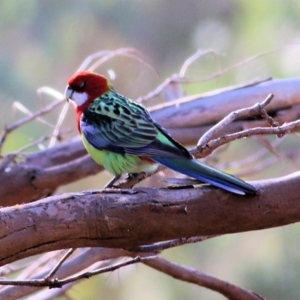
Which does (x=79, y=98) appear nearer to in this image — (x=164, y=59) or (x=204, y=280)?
(x=204, y=280)

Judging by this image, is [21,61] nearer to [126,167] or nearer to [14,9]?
[14,9]

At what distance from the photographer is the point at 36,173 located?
2.10 meters

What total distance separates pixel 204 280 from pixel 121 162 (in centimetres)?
43

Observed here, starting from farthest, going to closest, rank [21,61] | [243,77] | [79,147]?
[21,61] < [243,77] < [79,147]

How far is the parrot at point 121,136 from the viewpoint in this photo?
147 cm

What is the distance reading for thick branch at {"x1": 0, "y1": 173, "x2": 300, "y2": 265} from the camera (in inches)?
43.5

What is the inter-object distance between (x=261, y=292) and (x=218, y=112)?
4.90 feet

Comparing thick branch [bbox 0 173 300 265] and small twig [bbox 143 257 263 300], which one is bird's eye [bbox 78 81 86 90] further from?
thick branch [bbox 0 173 300 265]

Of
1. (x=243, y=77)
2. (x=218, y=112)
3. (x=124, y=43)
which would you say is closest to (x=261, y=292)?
(x=243, y=77)

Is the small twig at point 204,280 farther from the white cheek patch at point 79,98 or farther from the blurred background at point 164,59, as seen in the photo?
the blurred background at point 164,59

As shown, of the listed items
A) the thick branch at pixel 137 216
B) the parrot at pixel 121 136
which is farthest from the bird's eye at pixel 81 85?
the thick branch at pixel 137 216

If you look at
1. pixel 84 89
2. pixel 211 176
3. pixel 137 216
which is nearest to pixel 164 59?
pixel 84 89

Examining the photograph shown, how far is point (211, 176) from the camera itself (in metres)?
1.29

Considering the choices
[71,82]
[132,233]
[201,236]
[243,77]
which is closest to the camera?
[132,233]
